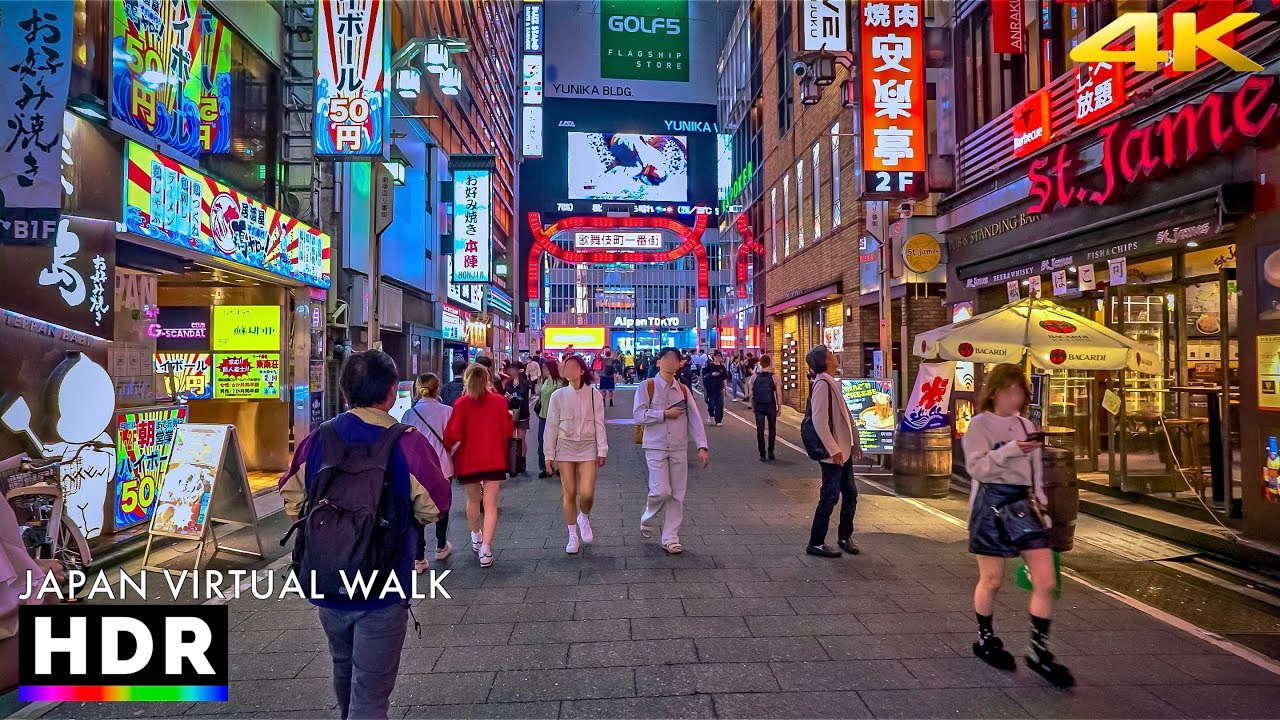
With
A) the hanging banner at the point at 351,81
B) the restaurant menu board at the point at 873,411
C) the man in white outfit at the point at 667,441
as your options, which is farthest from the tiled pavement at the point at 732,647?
the hanging banner at the point at 351,81

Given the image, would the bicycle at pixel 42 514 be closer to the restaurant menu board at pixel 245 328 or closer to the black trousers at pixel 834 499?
the restaurant menu board at pixel 245 328

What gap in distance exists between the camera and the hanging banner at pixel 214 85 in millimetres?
9328

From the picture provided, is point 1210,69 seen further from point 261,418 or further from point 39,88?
point 261,418

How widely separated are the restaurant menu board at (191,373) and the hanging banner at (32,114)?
559 cm

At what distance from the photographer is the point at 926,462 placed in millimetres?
8680

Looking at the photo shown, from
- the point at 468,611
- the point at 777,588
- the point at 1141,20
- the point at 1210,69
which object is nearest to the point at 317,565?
the point at 468,611

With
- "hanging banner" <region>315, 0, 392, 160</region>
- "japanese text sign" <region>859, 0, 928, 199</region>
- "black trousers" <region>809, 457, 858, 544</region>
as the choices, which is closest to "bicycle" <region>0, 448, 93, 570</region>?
"black trousers" <region>809, 457, 858, 544</region>

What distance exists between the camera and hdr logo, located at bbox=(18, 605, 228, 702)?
3.69m

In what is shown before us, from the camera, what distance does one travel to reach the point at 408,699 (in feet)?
11.8

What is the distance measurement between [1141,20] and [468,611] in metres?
7.67

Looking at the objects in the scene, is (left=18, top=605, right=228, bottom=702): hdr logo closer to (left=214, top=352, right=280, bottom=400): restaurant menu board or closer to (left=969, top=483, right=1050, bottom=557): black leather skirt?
(left=969, top=483, right=1050, bottom=557): black leather skirt

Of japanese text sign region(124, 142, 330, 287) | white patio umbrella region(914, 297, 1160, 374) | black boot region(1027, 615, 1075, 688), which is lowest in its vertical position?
black boot region(1027, 615, 1075, 688)

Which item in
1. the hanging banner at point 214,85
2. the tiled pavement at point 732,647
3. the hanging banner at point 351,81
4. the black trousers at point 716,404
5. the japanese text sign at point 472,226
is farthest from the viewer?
the japanese text sign at point 472,226

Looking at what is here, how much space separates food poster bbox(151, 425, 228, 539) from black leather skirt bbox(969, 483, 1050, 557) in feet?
19.9
